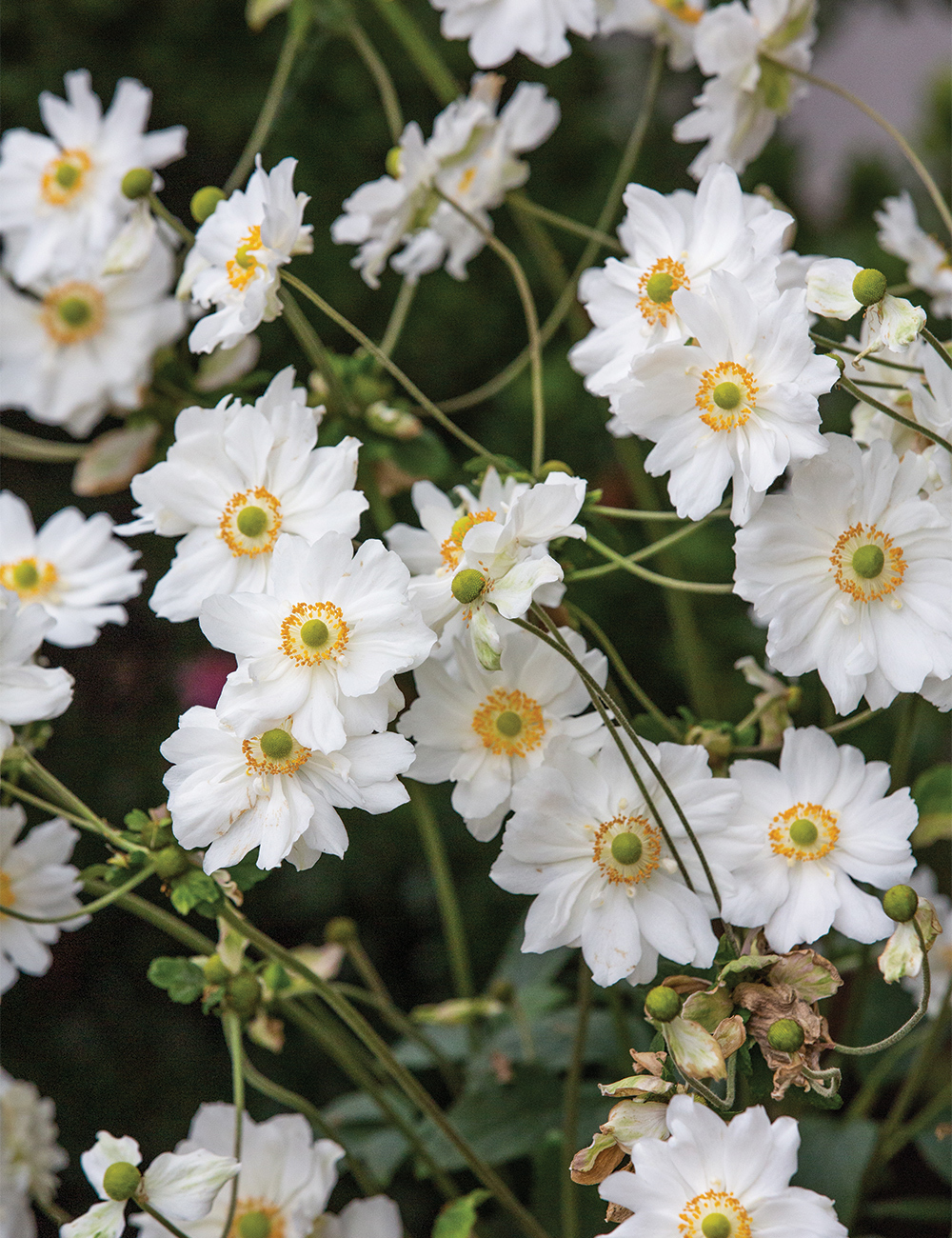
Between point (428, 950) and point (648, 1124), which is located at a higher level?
point (648, 1124)

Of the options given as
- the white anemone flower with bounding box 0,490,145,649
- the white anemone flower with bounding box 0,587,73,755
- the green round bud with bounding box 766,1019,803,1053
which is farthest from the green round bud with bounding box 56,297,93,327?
the green round bud with bounding box 766,1019,803,1053

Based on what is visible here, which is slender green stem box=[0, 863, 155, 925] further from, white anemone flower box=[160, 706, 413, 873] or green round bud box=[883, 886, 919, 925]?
green round bud box=[883, 886, 919, 925]

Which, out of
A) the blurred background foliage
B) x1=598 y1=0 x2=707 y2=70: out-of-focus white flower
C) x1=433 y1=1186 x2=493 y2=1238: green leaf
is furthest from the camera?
the blurred background foliage

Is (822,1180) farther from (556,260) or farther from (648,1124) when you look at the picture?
(556,260)

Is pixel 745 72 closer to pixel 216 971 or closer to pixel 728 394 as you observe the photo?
pixel 728 394

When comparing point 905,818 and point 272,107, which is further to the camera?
point 272,107

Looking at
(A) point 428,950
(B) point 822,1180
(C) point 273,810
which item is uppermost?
(C) point 273,810

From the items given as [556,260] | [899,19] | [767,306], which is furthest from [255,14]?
[899,19]
